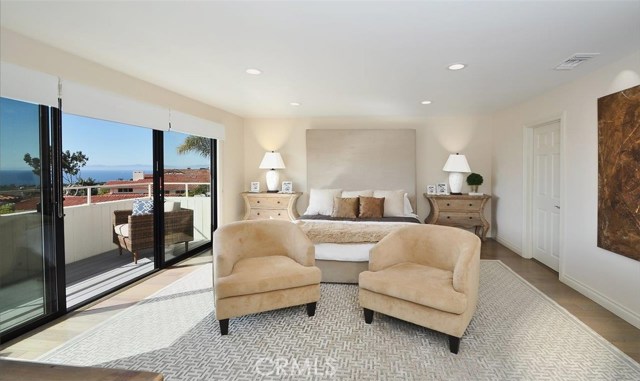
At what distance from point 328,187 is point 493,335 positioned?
12.2 ft

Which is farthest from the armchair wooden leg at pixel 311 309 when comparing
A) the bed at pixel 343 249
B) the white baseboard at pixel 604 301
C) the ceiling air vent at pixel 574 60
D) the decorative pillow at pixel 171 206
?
the ceiling air vent at pixel 574 60

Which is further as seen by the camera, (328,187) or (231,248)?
(328,187)

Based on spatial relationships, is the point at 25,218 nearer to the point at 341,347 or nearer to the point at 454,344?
the point at 341,347

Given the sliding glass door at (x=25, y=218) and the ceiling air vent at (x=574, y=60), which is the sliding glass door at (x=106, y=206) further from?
the ceiling air vent at (x=574, y=60)

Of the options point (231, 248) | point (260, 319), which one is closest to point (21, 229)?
point (231, 248)

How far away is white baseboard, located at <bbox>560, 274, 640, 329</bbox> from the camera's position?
2.62 metres

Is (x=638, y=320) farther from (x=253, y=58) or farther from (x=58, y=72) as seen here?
(x=58, y=72)

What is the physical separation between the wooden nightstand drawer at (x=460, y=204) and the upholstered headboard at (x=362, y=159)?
508 mm

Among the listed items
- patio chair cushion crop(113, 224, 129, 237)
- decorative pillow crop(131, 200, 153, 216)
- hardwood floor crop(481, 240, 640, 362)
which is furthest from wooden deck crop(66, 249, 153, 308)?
hardwood floor crop(481, 240, 640, 362)

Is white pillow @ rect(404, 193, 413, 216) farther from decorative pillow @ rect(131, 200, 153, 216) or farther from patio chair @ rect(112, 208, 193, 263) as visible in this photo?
decorative pillow @ rect(131, 200, 153, 216)

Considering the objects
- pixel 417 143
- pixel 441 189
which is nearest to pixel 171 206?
pixel 417 143

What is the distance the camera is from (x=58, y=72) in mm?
2582

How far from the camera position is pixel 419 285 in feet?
7.63

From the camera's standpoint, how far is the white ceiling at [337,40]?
1.97 m
